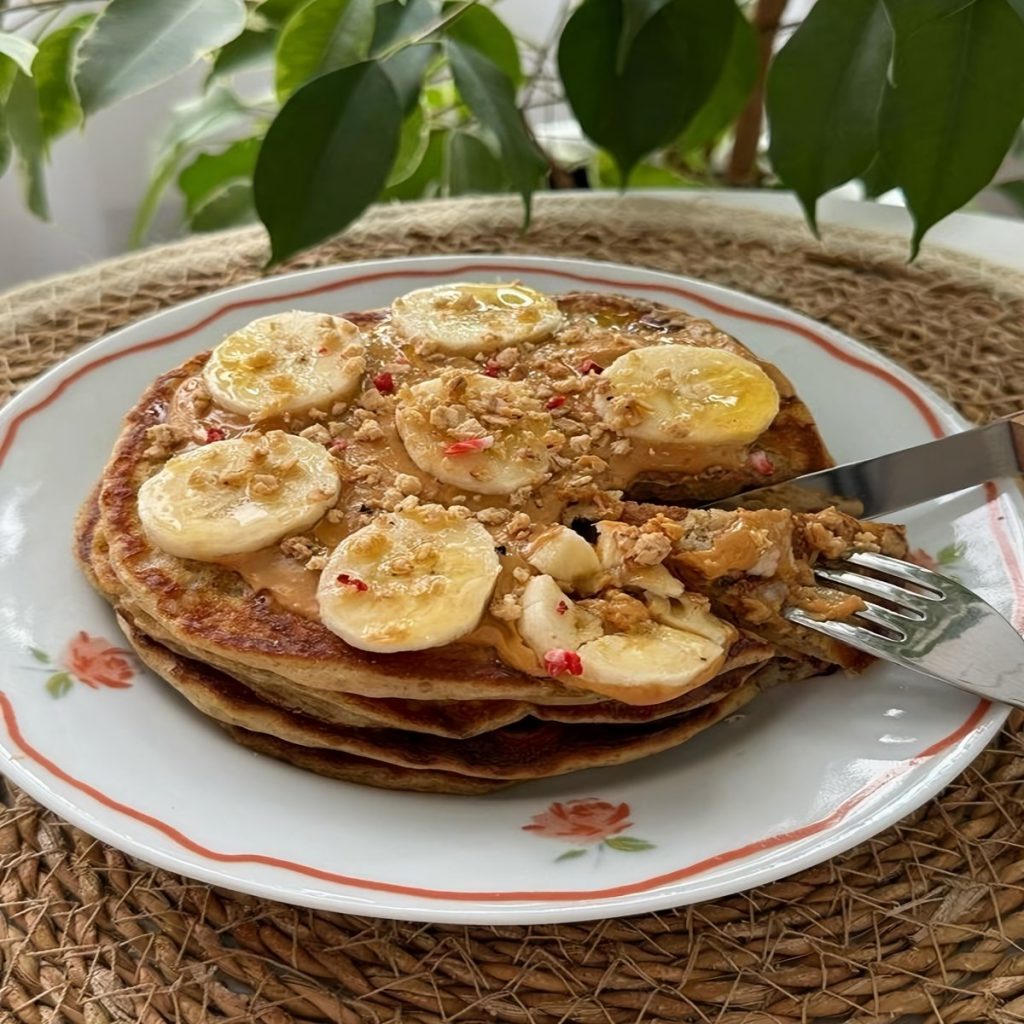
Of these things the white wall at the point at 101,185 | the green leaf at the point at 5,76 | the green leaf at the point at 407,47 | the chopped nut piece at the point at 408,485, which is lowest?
the white wall at the point at 101,185

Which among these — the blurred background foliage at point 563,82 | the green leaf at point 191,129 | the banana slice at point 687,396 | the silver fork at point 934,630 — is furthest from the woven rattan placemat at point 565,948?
the green leaf at point 191,129

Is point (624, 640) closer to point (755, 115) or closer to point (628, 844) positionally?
point (628, 844)

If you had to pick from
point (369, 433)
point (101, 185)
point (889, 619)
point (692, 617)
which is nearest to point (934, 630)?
point (889, 619)

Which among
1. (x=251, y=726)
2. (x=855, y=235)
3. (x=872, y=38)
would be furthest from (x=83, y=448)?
(x=855, y=235)

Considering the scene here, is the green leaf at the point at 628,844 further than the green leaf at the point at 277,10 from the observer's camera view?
No

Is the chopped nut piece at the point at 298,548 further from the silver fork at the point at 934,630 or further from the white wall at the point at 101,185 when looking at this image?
the white wall at the point at 101,185

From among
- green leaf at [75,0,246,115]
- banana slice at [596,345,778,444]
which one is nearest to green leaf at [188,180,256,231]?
green leaf at [75,0,246,115]

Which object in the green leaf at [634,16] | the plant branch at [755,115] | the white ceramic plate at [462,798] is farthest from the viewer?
the plant branch at [755,115]
